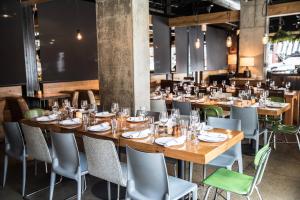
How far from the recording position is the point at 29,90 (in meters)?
7.12

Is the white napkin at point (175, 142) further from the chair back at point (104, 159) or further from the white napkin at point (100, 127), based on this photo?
the white napkin at point (100, 127)

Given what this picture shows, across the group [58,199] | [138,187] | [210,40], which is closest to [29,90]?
[58,199]

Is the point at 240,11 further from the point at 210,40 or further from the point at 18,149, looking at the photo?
the point at 18,149

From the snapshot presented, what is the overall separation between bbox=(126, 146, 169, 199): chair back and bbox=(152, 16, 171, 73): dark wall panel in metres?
8.68

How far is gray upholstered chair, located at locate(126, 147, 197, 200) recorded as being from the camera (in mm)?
2178

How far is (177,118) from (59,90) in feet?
17.7

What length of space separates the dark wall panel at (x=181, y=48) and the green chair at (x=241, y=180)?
968 cm

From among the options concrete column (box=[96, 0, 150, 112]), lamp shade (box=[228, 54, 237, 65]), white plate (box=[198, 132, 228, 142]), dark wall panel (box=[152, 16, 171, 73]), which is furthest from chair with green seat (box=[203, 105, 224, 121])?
lamp shade (box=[228, 54, 237, 65])

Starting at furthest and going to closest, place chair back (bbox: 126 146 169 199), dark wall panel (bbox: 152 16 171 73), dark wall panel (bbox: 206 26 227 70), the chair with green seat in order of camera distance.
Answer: dark wall panel (bbox: 206 26 227 70), dark wall panel (bbox: 152 16 171 73), the chair with green seat, chair back (bbox: 126 146 169 199)

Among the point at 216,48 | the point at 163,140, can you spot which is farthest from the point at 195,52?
the point at 163,140

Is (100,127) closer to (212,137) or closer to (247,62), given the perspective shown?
(212,137)

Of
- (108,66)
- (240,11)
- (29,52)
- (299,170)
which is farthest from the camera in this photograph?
(240,11)

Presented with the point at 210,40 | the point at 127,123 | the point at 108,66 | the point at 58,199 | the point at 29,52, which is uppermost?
the point at 210,40

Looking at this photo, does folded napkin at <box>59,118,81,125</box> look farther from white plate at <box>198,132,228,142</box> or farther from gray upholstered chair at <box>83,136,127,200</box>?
white plate at <box>198,132,228,142</box>
